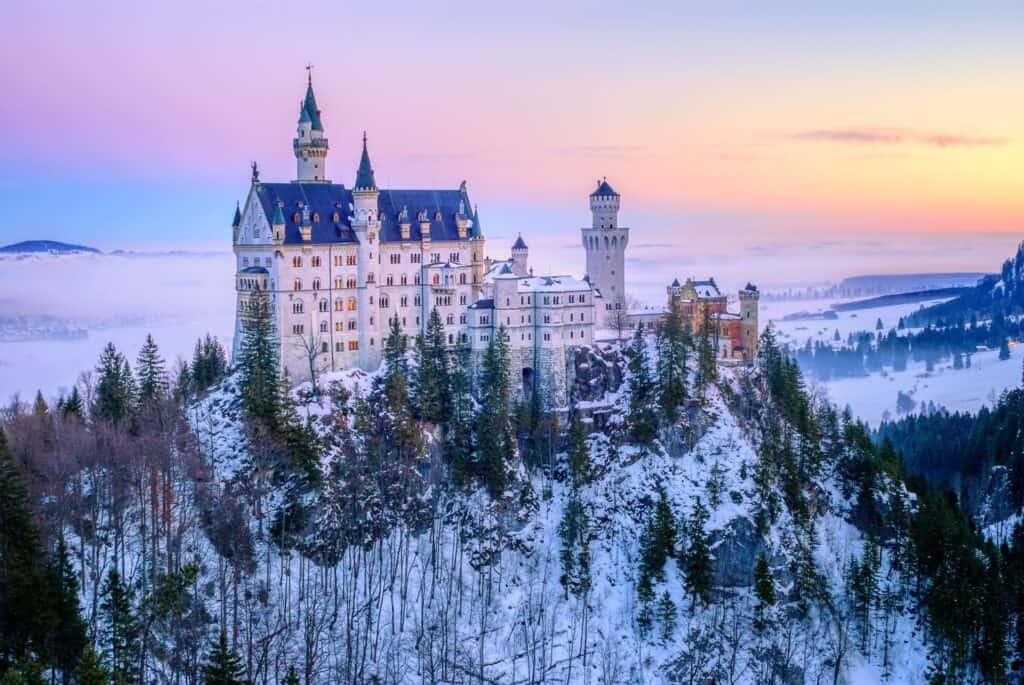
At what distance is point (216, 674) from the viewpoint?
2302 inches

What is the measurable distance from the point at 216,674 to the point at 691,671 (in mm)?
43029

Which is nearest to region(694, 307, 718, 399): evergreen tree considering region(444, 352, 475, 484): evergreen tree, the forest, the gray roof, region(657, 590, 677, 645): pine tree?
the forest

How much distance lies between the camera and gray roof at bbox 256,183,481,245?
335 feet

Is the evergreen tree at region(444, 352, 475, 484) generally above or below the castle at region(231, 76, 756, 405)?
below

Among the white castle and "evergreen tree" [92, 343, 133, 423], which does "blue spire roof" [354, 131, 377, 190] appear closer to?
the white castle

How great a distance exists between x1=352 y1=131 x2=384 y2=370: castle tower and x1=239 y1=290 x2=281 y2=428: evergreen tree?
9.50 m

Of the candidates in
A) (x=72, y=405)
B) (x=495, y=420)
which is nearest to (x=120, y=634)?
(x=72, y=405)

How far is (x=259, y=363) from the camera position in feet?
308

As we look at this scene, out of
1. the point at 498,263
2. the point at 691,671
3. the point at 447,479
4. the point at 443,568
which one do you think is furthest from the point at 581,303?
the point at 691,671

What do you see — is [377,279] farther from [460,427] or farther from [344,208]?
[460,427]

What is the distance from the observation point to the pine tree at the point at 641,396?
102438 millimetres

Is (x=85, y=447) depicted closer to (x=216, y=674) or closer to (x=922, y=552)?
(x=216, y=674)

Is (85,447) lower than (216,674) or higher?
higher

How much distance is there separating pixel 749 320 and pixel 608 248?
18.7 metres
